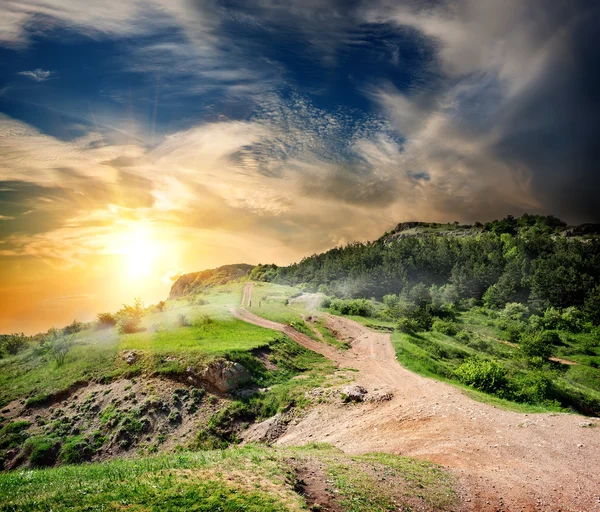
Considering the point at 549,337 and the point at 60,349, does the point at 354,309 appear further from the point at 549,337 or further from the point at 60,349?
the point at 60,349

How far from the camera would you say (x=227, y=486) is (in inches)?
419

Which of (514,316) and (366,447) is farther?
(514,316)

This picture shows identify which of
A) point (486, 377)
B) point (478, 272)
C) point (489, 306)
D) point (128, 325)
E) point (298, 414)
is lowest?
point (298, 414)

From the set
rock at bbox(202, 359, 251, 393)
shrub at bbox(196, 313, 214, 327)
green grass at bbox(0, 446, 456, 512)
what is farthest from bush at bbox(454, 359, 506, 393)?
shrub at bbox(196, 313, 214, 327)

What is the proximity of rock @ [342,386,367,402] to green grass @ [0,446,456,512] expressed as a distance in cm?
904

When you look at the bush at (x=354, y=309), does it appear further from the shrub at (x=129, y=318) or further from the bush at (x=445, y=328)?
the shrub at (x=129, y=318)

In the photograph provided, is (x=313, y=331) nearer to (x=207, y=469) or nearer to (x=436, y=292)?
(x=207, y=469)

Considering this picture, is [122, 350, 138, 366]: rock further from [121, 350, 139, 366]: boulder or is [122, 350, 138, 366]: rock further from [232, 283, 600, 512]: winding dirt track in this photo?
[232, 283, 600, 512]: winding dirt track

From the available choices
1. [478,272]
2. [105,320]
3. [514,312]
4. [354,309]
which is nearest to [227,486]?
[105,320]

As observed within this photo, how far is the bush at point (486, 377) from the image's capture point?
2747cm

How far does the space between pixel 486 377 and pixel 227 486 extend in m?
24.7

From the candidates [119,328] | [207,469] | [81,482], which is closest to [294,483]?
[207,469]

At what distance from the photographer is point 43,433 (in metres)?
23.4

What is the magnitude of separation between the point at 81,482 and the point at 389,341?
36.3 meters
